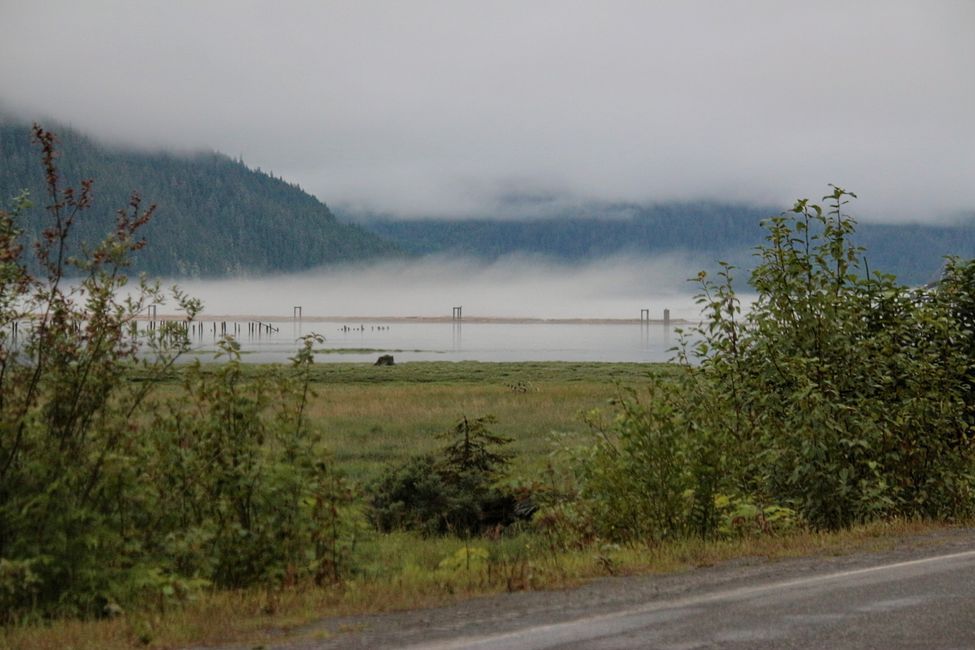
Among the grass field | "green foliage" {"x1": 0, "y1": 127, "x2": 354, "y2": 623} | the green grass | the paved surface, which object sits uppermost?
"green foliage" {"x1": 0, "y1": 127, "x2": 354, "y2": 623}

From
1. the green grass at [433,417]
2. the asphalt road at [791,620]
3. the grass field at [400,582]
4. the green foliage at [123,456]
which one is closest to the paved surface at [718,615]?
the asphalt road at [791,620]

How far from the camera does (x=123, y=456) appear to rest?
10125 mm

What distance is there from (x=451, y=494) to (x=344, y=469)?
19.1 feet

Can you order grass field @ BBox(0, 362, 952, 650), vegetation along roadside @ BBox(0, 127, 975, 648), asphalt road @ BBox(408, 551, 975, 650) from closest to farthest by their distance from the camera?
asphalt road @ BBox(408, 551, 975, 650) → grass field @ BBox(0, 362, 952, 650) → vegetation along roadside @ BBox(0, 127, 975, 648)

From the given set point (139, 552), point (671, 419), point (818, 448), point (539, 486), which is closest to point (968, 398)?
point (818, 448)

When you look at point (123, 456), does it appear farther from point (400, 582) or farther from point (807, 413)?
point (807, 413)

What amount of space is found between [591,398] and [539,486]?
37.1 m

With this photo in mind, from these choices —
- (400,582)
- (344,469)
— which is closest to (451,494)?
(344,469)

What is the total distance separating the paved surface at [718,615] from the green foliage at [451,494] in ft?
27.9

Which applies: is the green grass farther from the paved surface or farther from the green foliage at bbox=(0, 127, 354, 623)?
the paved surface

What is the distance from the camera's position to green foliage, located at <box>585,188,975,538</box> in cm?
1369

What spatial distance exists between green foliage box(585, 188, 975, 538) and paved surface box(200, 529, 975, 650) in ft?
9.44

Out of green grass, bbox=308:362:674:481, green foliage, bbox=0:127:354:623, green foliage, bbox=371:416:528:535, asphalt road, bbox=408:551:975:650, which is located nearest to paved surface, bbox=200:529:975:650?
asphalt road, bbox=408:551:975:650

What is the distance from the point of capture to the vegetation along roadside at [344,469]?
9727 mm
